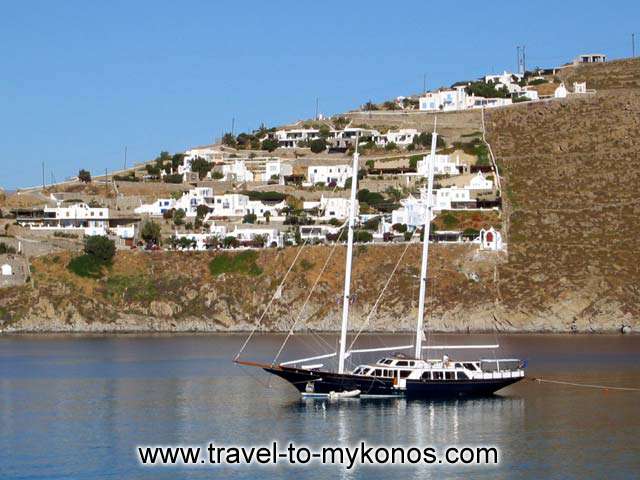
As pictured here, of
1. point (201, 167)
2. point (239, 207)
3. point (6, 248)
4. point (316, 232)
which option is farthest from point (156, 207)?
point (6, 248)

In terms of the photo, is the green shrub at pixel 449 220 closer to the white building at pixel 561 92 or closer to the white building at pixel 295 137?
the white building at pixel 561 92

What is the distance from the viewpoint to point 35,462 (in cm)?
4597

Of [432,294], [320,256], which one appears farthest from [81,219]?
[432,294]

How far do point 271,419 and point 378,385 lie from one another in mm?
6244

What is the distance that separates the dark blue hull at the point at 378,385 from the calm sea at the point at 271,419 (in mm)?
543

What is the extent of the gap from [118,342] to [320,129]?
69.7 metres

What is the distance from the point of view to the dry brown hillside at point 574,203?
101 metres

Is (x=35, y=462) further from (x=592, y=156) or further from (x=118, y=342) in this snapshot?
(x=592, y=156)

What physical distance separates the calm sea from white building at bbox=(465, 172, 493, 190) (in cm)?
4503

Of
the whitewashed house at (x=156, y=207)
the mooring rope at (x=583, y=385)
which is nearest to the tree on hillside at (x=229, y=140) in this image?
the whitewashed house at (x=156, y=207)

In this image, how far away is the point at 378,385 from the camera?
58875mm

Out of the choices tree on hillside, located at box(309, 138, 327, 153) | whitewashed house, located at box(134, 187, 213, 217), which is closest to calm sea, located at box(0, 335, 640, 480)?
whitewashed house, located at box(134, 187, 213, 217)

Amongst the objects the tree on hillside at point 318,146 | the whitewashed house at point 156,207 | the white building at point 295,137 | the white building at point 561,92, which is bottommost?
the whitewashed house at point 156,207

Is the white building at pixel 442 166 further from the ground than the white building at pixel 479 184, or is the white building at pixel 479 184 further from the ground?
the white building at pixel 442 166
